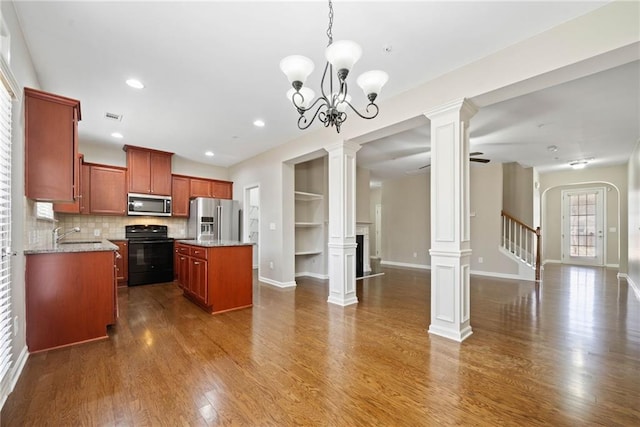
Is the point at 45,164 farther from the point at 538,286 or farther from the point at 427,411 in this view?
the point at 538,286

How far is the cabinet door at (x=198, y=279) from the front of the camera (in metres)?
3.77

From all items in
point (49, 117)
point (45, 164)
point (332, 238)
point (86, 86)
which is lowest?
point (332, 238)

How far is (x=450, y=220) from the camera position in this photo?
2945 millimetres

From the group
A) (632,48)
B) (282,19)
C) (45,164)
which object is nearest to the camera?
(632,48)

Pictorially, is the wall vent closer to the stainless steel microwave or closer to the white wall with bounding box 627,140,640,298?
the stainless steel microwave

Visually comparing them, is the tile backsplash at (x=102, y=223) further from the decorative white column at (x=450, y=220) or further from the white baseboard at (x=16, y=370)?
the decorative white column at (x=450, y=220)

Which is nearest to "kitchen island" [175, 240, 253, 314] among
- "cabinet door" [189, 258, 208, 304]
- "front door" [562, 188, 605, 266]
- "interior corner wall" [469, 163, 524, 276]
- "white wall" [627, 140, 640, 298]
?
"cabinet door" [189, 258, 208, 304]

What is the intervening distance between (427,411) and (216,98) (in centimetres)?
372

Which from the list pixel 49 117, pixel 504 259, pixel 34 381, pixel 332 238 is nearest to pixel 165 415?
pixel 34 381

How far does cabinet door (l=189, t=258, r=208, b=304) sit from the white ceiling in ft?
6.83

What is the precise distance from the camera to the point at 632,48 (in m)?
2.01

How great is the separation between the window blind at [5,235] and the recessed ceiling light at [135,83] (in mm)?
1267

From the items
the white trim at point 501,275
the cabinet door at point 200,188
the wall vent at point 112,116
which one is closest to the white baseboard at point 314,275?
the cabinet door at point 200,188

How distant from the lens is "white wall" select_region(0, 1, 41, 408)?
2113mm
